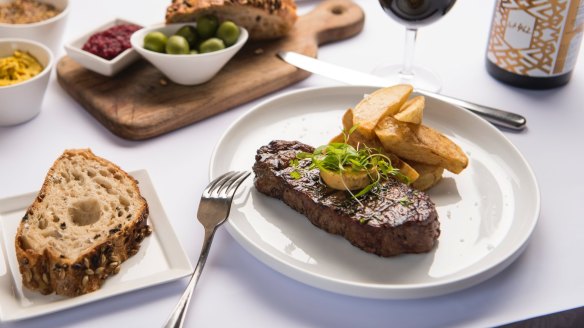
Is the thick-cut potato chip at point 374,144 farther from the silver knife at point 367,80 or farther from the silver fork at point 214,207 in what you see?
the silver knife at point 367,80

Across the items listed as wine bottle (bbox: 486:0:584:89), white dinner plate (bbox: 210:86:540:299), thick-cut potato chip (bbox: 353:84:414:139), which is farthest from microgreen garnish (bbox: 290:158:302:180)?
wine bottle (bbox: 486:0:584:89)

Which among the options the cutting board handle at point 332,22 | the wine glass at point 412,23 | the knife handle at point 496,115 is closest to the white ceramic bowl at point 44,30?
the cutting board handle at point 332,22

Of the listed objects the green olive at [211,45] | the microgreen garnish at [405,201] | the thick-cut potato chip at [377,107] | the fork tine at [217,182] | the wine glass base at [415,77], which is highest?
the thick-cut potato chip at [377,107]

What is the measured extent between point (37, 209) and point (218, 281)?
56 centimetres

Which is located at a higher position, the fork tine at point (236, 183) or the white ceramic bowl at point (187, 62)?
the white ceramic bowl at point (187, 62)

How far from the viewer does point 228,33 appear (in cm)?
266

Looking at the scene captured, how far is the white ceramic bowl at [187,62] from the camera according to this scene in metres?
2.49

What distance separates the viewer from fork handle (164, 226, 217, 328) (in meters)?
1.52

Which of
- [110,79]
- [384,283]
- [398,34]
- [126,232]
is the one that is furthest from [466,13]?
[126,232]

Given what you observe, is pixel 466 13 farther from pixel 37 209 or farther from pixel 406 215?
pixel 37 209

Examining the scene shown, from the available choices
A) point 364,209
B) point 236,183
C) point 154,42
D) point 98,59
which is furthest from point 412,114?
point 98,59

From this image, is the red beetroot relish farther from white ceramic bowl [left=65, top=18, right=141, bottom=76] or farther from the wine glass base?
the wine glass base

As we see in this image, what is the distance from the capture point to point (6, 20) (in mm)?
2787

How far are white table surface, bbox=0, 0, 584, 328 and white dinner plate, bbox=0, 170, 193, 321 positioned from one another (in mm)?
55
